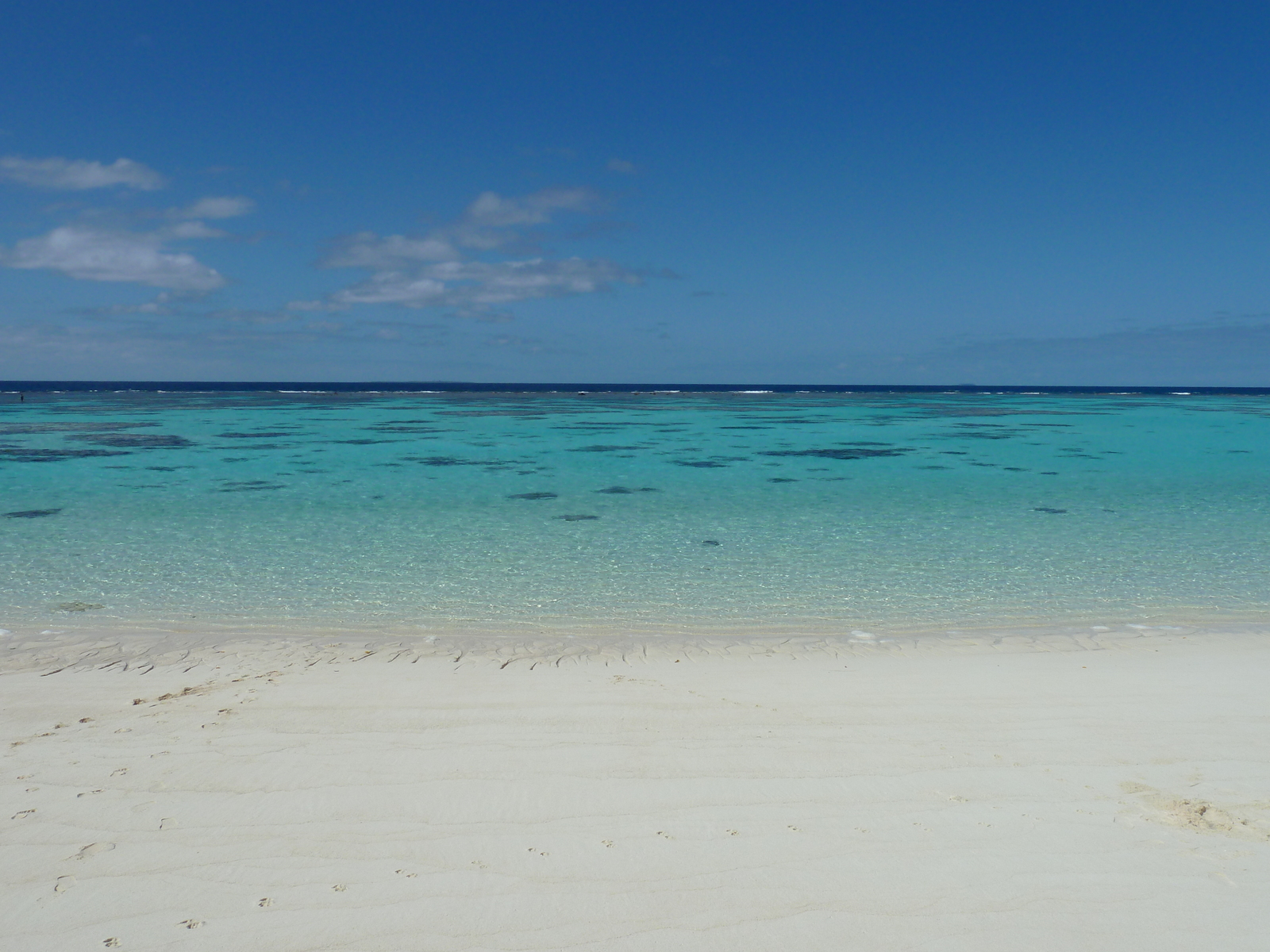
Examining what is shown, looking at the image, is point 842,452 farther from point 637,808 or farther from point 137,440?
point 137,440

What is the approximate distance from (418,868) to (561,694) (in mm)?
2640

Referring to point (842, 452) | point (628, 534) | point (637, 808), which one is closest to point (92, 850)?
point (637, 808)

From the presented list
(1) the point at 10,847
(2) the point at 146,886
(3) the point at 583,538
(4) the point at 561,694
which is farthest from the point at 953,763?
(3) the point at 583,538

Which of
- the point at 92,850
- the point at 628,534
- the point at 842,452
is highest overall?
the point at 842,452

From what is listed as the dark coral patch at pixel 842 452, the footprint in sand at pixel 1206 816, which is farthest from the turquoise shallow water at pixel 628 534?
the footprint in sand at pixel 1206 816

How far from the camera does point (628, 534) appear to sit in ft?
47.3

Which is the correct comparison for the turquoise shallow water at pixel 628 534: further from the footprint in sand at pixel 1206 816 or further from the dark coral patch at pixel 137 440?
the footprint in sand at pixel 1206 816

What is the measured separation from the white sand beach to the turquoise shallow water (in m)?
2.45

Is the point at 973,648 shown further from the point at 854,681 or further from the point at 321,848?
the point at 321,848

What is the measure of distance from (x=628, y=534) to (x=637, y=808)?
31.8ft

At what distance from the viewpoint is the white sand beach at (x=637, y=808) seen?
373 centimetres

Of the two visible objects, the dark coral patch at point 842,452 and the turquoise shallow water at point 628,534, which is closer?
the turquoise shallow water at point 628,534

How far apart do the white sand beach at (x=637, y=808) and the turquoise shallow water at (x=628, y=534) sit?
245 cm

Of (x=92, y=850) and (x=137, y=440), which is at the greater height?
(x=137, y=440)
